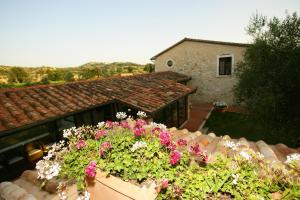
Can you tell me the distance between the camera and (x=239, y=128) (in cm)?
1223

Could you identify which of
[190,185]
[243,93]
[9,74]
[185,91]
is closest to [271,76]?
Result: [243,93]

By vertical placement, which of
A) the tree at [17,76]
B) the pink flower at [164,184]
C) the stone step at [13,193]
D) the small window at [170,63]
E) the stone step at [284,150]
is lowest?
the stone step at [13,193]

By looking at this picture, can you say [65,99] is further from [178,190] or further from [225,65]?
[225,65]

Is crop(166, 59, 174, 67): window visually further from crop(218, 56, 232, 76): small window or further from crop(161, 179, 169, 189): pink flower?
crop(161, 179, 169, 189): pink flower

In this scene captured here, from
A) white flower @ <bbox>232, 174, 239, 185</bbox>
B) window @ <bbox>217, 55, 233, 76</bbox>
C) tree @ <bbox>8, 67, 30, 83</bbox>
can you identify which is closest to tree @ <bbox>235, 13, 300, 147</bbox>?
white flower @ <bbox>232, 174, 239, 185</bbox>

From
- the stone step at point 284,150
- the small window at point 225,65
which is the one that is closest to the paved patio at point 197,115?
the small window at point 225,65

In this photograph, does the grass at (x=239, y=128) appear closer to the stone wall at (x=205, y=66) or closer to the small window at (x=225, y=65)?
the stone wall at (x=205, y=66)

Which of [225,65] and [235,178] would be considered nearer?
[235,178]

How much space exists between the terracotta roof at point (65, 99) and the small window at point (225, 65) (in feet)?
26.3

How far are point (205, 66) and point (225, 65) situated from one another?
189 cm

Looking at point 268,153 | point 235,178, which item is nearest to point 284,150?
point 268,153

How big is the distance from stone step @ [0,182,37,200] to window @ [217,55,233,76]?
17.6 metres

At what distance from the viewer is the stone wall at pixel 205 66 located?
1718 centimetres

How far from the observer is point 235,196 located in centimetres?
213
